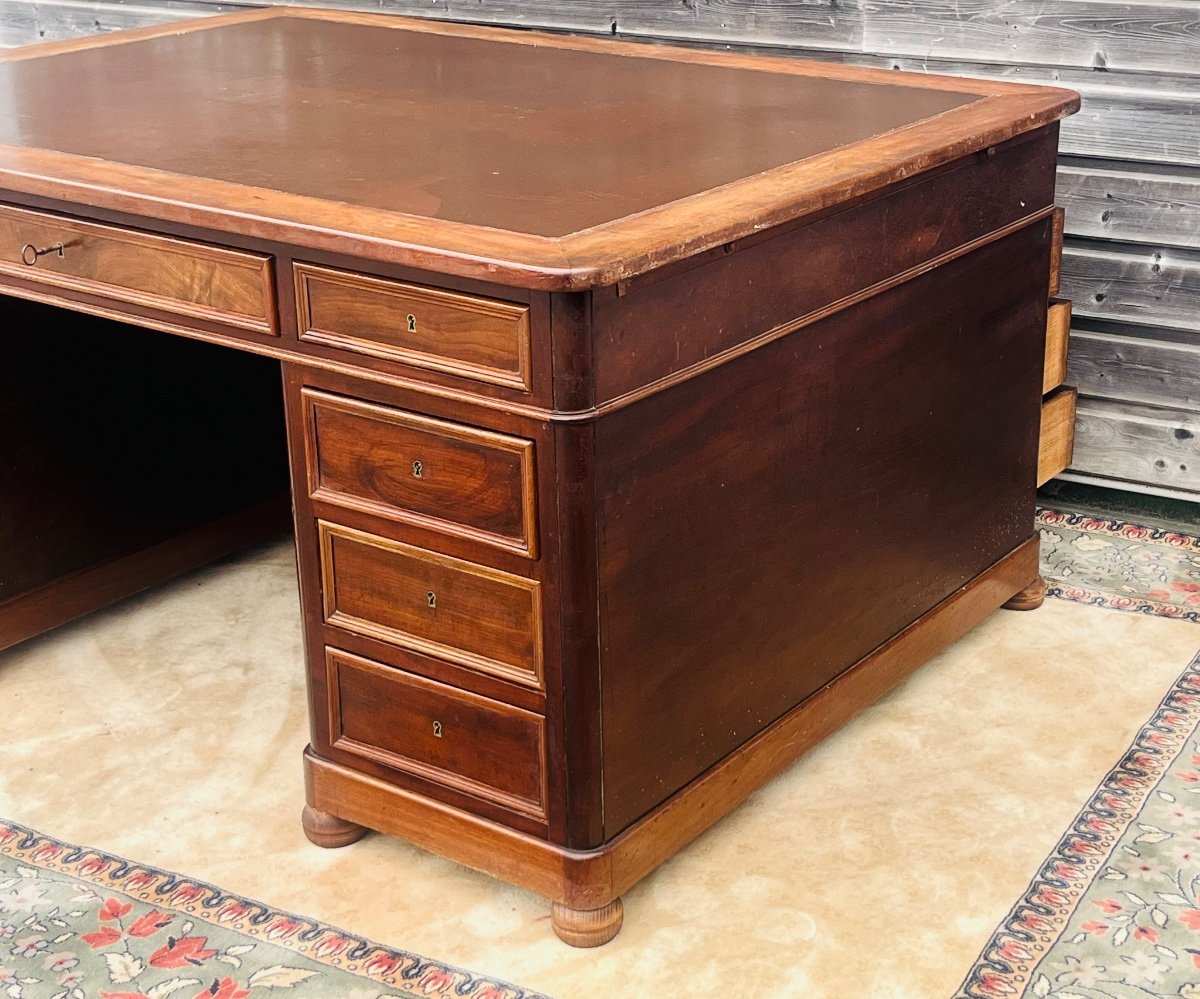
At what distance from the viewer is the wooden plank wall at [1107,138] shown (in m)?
3.04

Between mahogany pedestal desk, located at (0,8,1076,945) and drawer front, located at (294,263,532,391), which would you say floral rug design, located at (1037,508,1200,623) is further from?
drawer front, located at (294,263,532,391)

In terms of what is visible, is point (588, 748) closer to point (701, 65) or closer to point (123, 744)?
point (123, 744)

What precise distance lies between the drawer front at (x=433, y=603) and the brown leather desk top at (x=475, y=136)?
38 cm

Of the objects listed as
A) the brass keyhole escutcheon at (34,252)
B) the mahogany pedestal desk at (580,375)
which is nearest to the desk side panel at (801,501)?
the mahogany pedestal desk at (580,375)

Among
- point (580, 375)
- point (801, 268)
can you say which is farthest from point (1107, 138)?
point (580, 375)

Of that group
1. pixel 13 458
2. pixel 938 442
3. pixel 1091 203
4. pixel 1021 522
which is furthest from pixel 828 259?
pixel 13 458

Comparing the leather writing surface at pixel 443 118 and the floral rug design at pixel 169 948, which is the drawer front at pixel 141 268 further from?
the floral rug design at pixel 169 948

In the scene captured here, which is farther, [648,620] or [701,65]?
[701,65]

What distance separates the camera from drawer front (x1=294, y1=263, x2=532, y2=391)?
1.84m

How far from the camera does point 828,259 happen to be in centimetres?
216

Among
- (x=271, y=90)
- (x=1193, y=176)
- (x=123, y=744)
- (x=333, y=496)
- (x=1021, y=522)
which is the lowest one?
(x=123, y=744)

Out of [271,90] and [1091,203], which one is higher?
[271,90]

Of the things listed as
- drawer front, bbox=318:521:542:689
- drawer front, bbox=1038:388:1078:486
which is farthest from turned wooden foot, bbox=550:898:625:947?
drawer front, bbox=1038:388:1078:486

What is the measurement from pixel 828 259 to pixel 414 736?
0.81m
